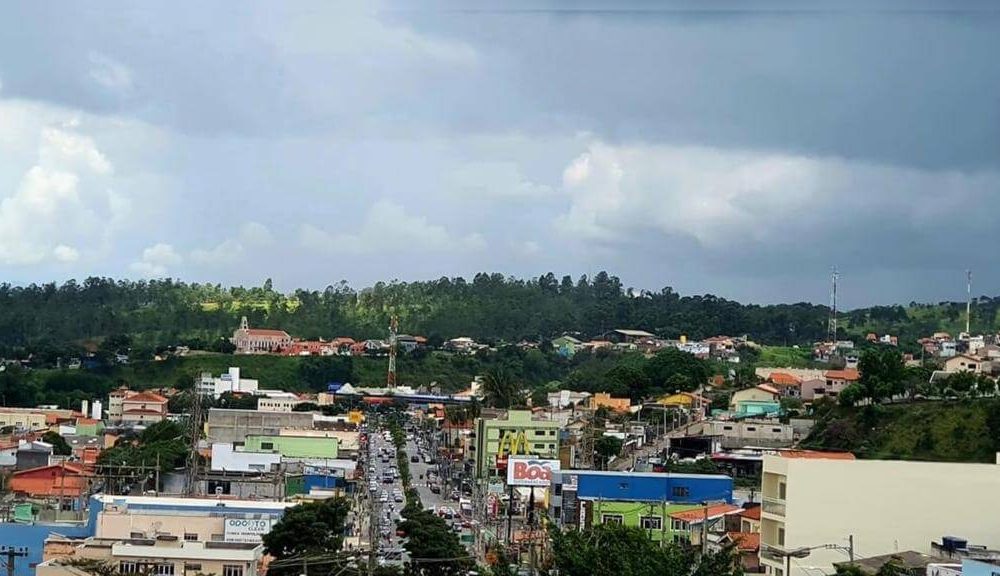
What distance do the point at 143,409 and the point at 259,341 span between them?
87.6ft

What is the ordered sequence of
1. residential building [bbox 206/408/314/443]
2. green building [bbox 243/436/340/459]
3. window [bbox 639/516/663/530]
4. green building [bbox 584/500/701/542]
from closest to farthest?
green building [bbox 584/500/701/542] < window [bbox 639/516/663/530] < green building [bbox 243/436/340/459] < residential building [bbox 206/408/314/443]

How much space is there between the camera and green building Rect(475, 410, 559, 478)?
44.9 m

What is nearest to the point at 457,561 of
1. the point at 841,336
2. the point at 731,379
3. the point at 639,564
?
the point at 639,564

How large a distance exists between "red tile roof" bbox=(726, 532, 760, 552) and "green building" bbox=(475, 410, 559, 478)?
19657 millimetres

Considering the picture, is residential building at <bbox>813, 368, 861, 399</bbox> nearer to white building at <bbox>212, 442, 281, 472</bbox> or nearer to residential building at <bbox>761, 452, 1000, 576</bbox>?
white building at <bbox>212, 442, 281, 472</bbox>

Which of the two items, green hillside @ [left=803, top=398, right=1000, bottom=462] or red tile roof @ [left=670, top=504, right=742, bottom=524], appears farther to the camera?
green hillside @ [left=803, top=398, right=1000, bottom=462]

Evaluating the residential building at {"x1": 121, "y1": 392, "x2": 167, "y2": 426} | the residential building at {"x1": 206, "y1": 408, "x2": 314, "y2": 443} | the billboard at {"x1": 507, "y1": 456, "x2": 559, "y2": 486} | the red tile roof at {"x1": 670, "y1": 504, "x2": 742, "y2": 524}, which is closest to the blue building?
the red tile roof at {"x1": 670, "y1": 504, "x2": 742, "y2": 524}

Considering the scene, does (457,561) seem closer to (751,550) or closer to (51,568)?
(751,550)

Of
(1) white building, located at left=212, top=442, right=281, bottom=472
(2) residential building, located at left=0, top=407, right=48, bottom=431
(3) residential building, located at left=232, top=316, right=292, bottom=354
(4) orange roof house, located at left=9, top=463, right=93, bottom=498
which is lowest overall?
(4) orange roof house, located at left=9, top=463, right=93, bottom=498

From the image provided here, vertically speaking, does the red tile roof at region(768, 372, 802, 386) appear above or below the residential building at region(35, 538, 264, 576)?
above

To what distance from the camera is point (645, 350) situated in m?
83.8

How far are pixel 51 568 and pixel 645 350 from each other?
6668cm

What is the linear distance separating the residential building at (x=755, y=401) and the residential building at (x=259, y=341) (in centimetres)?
3828

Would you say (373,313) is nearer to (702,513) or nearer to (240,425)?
(240,425)
